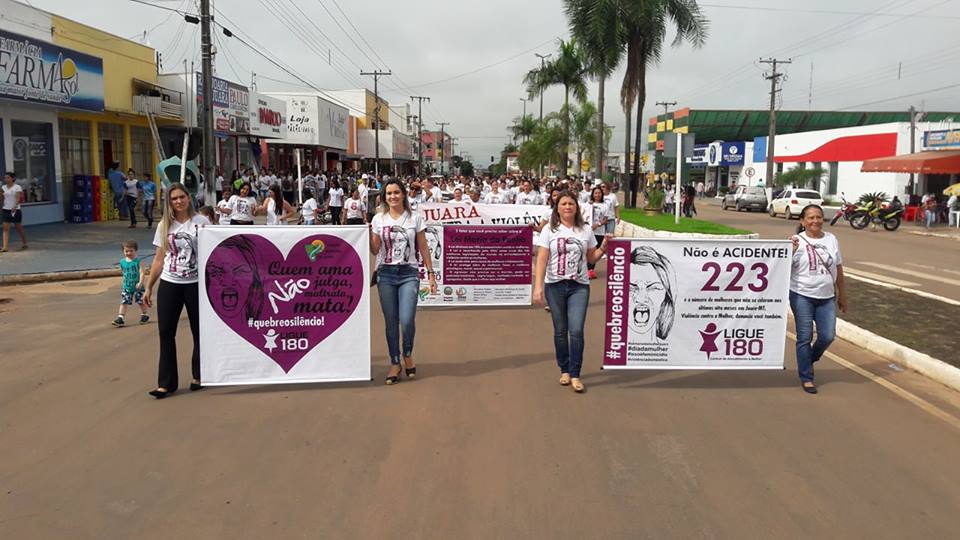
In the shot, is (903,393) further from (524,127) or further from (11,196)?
(524,127)

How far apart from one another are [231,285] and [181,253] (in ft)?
1.51

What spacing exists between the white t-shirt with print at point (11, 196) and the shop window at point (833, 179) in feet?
160

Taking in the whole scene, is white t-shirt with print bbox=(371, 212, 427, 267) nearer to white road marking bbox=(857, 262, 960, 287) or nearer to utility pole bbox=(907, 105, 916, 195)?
white road marking bbox=(857, 262, 960, 287)

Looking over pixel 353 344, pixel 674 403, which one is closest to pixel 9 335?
pixel 353 344

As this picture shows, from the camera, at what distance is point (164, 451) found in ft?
16.6

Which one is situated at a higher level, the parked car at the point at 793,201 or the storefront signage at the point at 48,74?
the storefront signage at the point at 48,74

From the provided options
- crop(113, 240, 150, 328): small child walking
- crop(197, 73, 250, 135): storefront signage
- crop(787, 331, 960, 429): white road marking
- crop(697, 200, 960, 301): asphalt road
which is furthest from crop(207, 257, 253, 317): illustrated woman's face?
crop(197, 73, 250, 135): storefront signage

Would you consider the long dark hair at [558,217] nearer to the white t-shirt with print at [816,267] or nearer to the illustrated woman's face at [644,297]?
the illustrated woman's face at [644,297]

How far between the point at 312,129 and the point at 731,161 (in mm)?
39234

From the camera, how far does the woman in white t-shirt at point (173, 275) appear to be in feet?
20.7

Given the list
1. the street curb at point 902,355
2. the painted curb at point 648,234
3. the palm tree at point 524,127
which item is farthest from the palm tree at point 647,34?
the palm tree at point 524,127

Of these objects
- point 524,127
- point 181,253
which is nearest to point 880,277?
point 181,253

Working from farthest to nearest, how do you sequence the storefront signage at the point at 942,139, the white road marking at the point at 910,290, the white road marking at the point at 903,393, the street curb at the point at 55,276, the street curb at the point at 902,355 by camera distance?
the storefront signage at the point at 942,139 → the street curb at the point at 55,276 → the white road marking at the point at 910,290 → the street curb at the point at 902,355 → the white road marking at the point at 903,393

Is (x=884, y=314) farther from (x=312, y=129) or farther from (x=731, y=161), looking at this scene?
(x=731, y=161)
